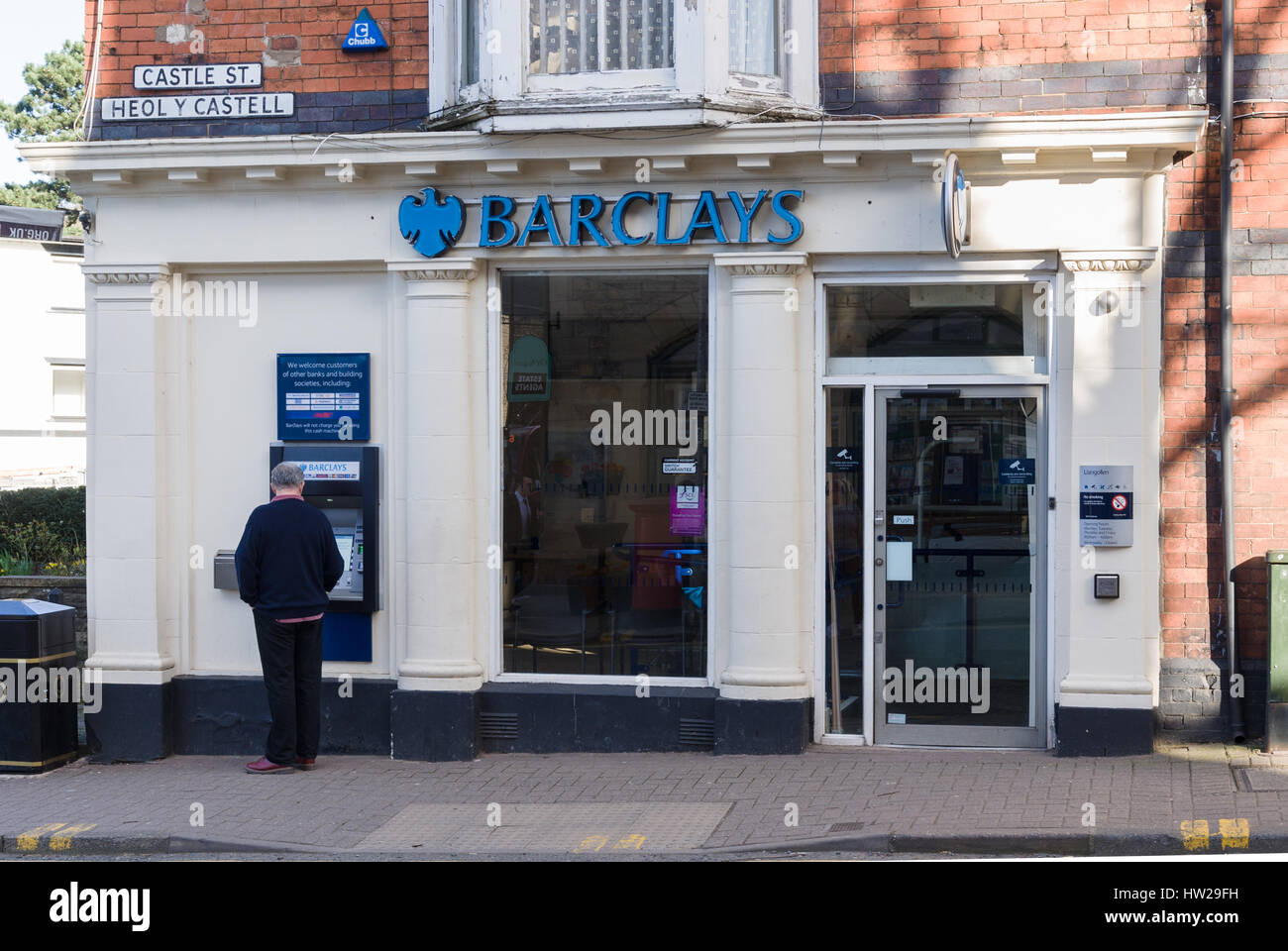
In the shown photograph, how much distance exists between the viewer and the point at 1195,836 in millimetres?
6742

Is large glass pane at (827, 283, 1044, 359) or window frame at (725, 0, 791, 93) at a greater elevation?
window frame at (725, 0, 791, 93)

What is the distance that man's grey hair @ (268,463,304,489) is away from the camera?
8.91 m

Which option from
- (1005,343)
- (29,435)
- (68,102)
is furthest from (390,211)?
(68,102)

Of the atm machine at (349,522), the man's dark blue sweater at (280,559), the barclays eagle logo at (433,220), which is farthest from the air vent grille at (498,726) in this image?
the barclays eagle logo at (433,220)

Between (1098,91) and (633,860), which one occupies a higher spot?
(1098,91)

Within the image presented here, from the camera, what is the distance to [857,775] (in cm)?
830

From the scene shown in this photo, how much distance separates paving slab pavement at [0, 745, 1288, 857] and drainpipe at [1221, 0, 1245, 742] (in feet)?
1.74

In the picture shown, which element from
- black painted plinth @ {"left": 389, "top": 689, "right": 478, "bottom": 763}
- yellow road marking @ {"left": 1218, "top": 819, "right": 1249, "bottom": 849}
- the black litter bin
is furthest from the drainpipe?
the black litter bin

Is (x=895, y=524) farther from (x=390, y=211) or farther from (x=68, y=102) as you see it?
(x=68, y=102)

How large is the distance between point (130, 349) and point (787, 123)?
15.2 ft

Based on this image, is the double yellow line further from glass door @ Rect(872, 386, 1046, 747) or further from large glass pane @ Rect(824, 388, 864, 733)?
glass door @ Rect(872, 386, 1046, 747)

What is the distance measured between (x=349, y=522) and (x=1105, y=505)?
4.92 m

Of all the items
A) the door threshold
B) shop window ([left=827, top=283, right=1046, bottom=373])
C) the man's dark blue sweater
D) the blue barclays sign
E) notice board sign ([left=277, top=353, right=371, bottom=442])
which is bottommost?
the door threshold

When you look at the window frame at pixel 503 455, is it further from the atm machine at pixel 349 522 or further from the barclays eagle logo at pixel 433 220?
the atm machine at pixel 349 522
